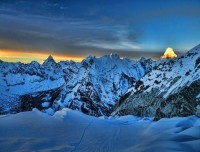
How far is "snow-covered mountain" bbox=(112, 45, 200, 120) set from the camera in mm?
60069

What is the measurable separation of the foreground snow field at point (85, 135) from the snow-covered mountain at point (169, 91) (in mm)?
34531

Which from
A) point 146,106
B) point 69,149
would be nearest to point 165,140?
point 69,149

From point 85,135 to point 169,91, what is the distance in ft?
215

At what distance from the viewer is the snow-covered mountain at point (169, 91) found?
197 ft

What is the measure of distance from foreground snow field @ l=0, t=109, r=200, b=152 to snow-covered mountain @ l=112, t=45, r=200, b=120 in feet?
113

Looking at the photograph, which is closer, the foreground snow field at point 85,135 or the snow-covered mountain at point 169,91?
the foreground snow field at point 85,135

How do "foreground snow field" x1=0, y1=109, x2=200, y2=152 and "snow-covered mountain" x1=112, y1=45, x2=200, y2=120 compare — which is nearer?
"foreground snow field" x1=0, y1=109, x2=200, y2=152

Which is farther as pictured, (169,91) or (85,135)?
(169,91)

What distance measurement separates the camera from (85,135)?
18188mm

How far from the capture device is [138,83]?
118000 mm

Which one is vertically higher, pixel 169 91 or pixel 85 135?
pixel 169 91

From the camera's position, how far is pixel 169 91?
81.6m

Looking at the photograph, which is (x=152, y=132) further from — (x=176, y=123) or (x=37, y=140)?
(x=37, y=140)

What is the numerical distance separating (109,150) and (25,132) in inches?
189
